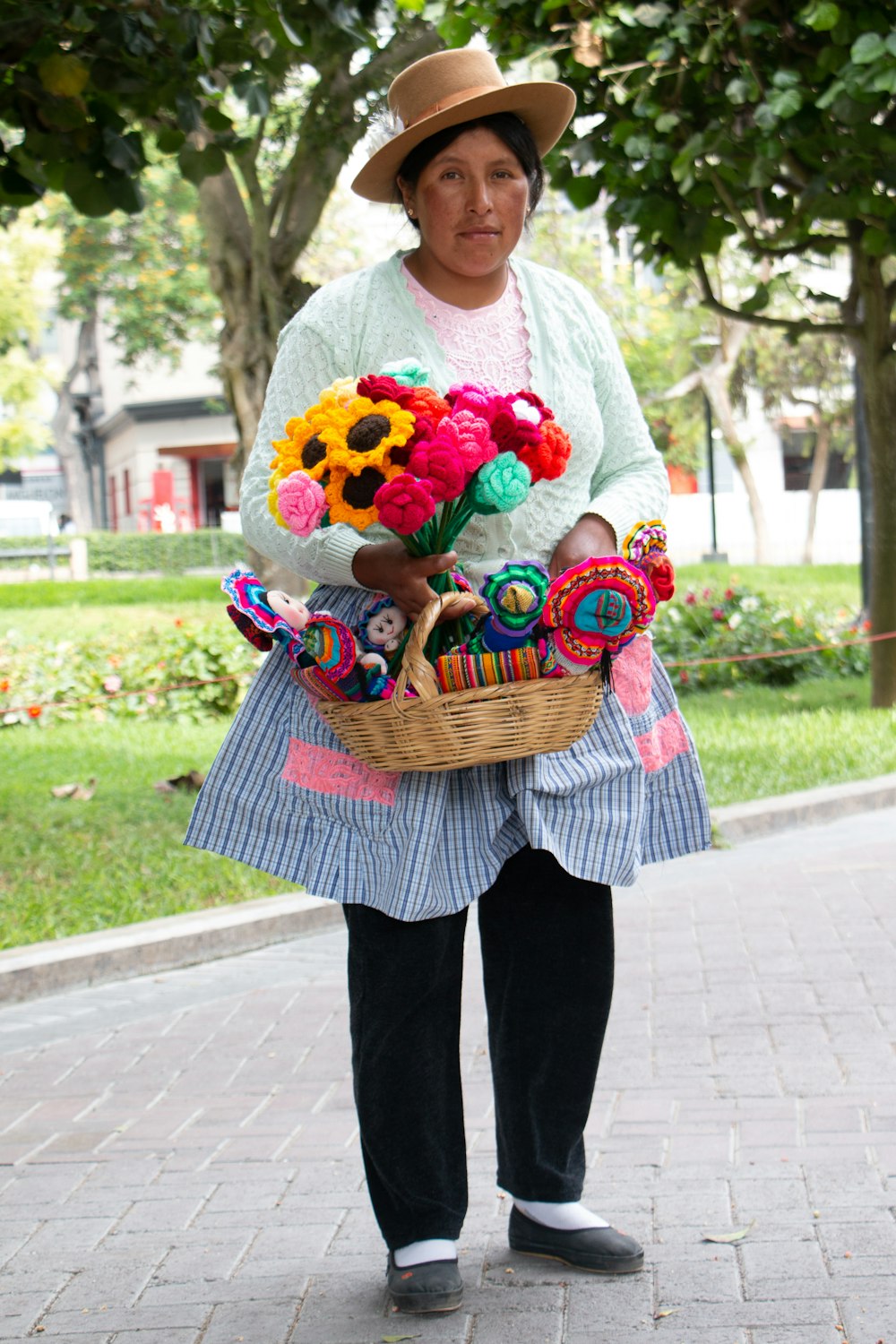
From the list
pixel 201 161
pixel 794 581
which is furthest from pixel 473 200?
pixel 794 581

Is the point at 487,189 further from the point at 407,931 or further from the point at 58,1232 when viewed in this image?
the point at 58,1232

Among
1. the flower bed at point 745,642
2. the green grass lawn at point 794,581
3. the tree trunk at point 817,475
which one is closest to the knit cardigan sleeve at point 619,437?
the flower bed at point 745,642

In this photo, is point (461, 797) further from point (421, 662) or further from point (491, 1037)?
point (491, 1037)

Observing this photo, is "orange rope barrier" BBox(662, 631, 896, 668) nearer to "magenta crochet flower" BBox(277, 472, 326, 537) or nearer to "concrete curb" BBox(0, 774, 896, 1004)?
"concrete curb" BBox(0, 774, 896, 1004)

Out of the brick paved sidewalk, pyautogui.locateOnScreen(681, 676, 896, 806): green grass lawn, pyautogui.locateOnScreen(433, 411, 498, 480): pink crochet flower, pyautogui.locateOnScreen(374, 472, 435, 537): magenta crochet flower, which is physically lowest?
the brick paved sidewalk

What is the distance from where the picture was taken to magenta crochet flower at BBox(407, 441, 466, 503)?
8.27 ft

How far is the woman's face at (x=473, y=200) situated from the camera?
9.31 ft

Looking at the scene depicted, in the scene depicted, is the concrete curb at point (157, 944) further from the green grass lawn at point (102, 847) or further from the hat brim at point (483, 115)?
the hat brim at point (483, 115)

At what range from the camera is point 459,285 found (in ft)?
9.70

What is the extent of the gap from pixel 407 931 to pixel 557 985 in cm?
32

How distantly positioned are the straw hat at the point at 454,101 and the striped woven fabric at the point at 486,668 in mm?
908

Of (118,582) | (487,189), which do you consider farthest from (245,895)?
(118,582)

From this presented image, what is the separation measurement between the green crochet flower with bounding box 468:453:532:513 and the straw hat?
2.07ft

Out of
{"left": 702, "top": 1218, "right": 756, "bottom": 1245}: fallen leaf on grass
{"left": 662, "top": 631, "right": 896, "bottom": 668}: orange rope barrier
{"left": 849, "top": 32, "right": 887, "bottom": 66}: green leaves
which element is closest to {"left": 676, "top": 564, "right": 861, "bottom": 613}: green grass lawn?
{"left": 662, "top": 631, "right": 896, "bottom": 668}: orange rope barrier
